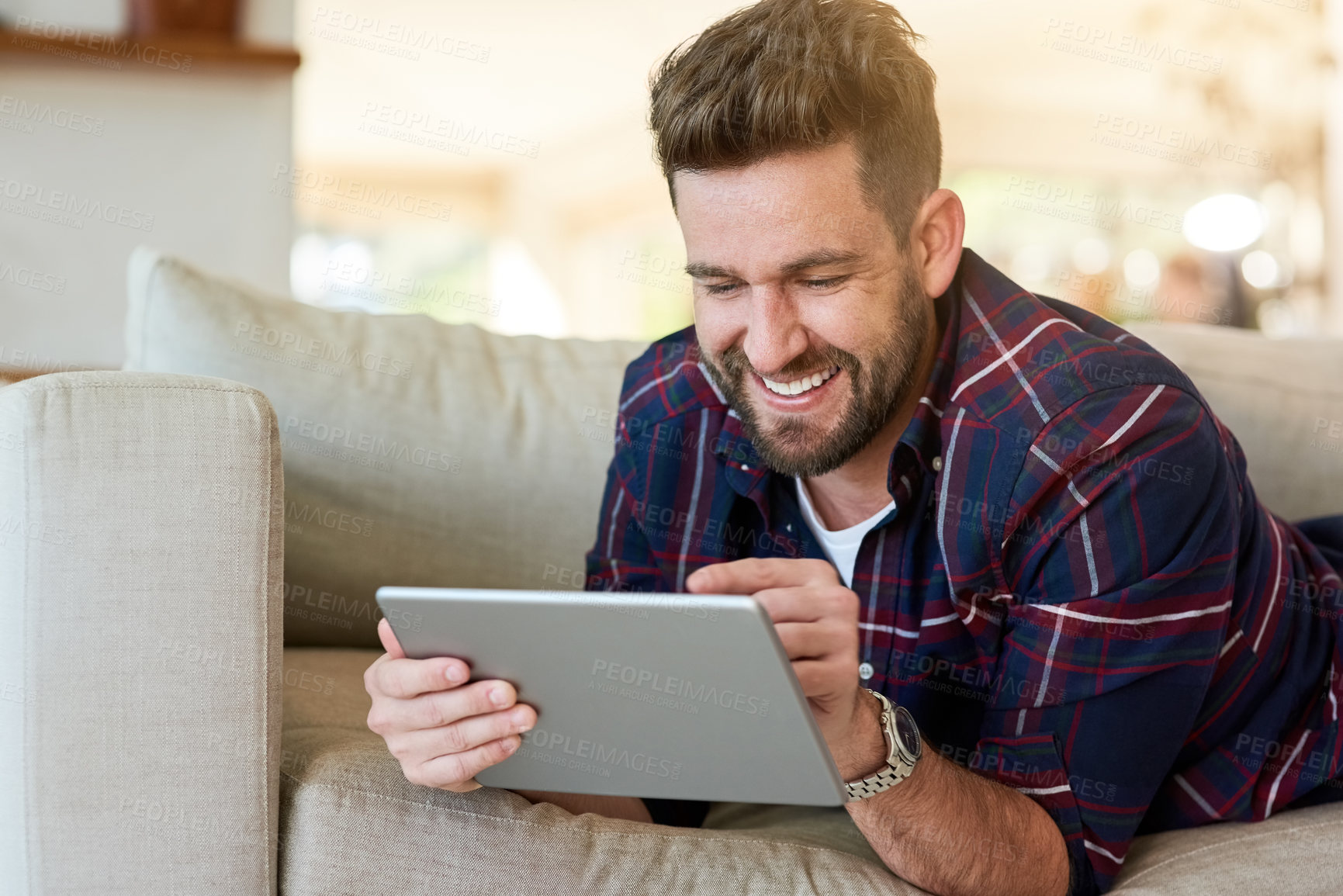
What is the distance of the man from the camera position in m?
0.95

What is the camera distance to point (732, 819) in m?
1.20

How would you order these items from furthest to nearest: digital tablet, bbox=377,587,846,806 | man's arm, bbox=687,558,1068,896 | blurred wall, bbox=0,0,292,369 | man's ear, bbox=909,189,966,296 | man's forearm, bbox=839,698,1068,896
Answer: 1. blurred wall, bbox=0,0,292,369
2. man's ear, bbox=909,189,966,296
3. man's forearm, bbox=839,698,1068,896
4. man's arm, bbox=687,558,1068,896
5. digital tablet, bbox=377,587,846,806

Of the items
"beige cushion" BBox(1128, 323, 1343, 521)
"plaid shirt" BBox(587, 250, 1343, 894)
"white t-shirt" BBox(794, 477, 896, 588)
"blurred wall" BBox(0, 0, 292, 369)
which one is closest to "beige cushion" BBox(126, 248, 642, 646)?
"plaid shirt" BBox(587, 250, 1343, 894)

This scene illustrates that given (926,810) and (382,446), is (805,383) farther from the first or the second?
(382,446)

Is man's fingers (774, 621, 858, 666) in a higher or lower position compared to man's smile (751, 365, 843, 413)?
lower

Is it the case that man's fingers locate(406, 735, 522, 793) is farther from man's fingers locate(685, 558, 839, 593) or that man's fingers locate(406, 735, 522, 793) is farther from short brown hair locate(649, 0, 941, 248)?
short brown hair locate(649, 0, 941, 248)

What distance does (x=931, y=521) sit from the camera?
117 centimetres

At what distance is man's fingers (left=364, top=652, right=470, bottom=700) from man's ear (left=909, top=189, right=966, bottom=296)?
63 centimetres

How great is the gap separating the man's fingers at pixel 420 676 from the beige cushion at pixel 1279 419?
1.10 metres

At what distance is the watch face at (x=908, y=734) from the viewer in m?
0.92

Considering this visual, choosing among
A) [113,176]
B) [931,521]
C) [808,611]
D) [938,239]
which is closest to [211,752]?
[808,611]

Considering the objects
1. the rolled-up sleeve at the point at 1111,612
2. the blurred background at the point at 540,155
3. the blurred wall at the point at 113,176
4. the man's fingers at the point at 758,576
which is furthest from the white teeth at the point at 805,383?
the blurred wall at the point at 113,176

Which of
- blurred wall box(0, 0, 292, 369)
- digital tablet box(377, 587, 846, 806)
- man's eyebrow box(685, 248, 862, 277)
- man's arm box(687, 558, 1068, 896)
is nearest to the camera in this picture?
digital tablet box(377, 587, 846, 806)

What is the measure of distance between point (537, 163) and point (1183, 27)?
5.23 meters
